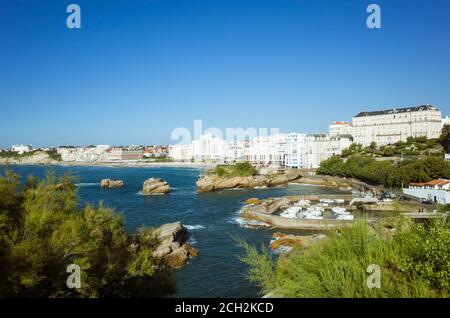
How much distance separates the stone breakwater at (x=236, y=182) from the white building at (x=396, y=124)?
35.9 meters

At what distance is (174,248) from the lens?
21.4m

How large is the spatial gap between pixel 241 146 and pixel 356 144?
62813mm

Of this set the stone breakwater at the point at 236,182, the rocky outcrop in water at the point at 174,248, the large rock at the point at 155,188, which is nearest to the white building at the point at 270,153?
the stone breakwater at the point at 236,182

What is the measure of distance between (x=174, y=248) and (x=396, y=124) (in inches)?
3186

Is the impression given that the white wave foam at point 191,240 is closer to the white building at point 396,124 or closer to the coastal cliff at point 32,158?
the white building at point 396,124

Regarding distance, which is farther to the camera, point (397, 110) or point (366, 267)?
point (397, 110)

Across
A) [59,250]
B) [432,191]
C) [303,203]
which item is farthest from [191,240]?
[432,191]

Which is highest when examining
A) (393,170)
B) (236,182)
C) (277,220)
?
(393,170)

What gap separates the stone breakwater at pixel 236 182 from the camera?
58.4 meters

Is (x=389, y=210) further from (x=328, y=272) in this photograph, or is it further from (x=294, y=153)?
(x=294, y=153)

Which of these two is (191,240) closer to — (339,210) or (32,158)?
(339,210)

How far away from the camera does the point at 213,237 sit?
27109 millimetres

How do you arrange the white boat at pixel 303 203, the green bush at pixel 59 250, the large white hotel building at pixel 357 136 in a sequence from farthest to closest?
the large white hotel building at pixel 357 136
the white boat at pixel 303 203
the green bush at pixel 59 250
